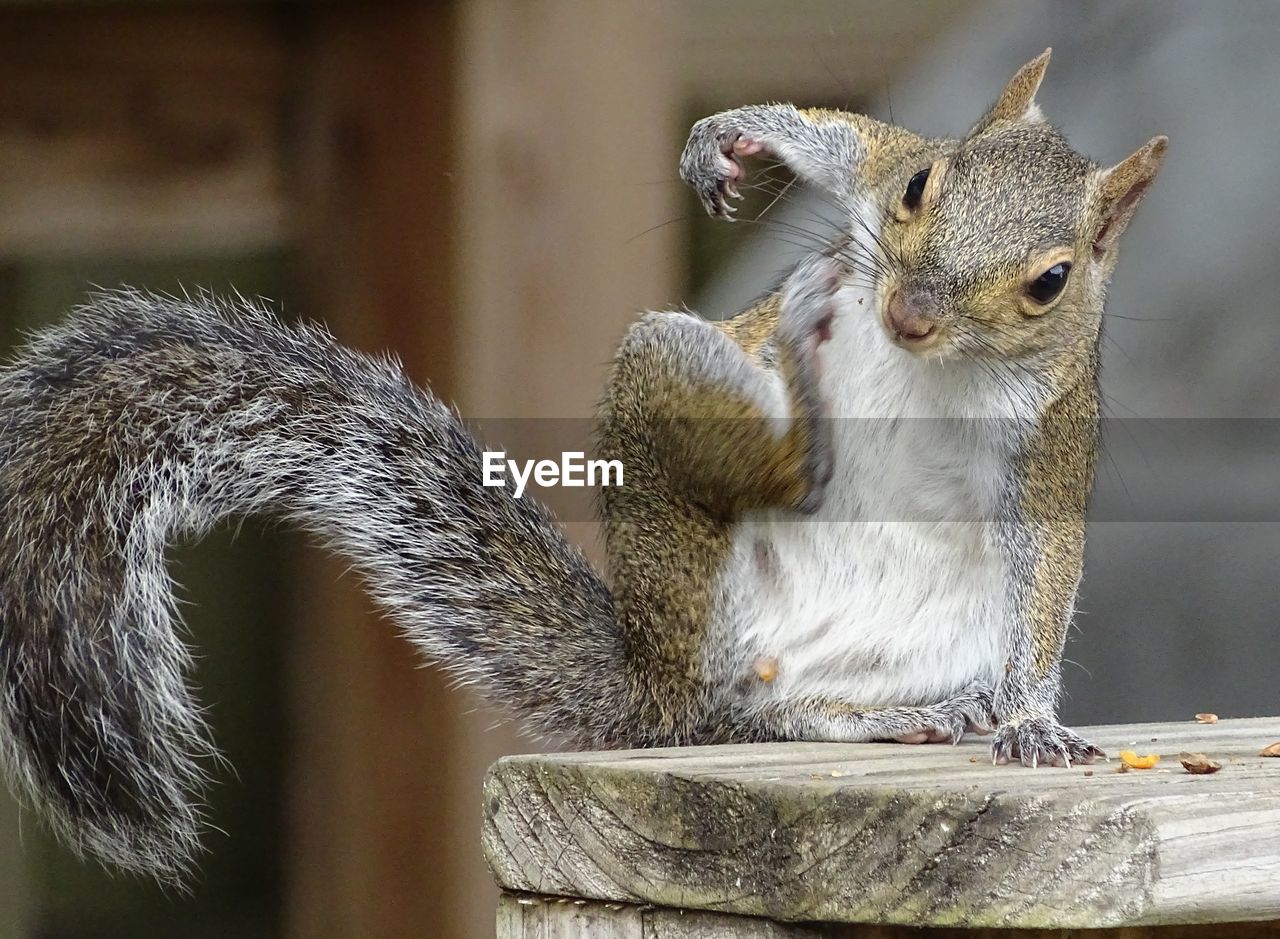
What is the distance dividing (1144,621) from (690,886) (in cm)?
111

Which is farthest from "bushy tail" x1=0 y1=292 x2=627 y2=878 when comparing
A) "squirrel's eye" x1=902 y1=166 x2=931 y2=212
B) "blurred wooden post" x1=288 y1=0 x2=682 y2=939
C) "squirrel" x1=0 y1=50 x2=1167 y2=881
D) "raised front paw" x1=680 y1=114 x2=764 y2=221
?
"squirrel's eye" x1=902 y1=166 x2=931 y2=212

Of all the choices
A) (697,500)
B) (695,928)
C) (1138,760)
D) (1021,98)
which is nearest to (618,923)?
(695,928)

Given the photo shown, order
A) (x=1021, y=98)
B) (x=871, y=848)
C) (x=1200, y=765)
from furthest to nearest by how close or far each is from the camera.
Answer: (x=1021, y=98)
(x=1200, y=765)
(x=871, y=848)

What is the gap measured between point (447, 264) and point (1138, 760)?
2.39 ft

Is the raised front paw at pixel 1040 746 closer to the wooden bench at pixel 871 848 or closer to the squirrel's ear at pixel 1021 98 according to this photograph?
the wooden bench at pixel 871 848

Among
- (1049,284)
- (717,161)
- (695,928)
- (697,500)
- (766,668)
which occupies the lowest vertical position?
(695,928)

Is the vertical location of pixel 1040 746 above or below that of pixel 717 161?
below

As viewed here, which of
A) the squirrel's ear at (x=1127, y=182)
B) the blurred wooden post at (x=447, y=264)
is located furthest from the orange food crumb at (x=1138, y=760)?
the blurred wooden post at (x=447, y=264)

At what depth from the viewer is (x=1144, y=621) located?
1.76 m

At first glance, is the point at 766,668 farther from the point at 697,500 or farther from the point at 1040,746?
the point at 1040,746

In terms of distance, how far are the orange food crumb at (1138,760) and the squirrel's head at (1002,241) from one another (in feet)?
0.86

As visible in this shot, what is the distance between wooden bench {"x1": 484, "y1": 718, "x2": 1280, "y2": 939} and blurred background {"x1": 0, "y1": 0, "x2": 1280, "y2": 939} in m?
0.48

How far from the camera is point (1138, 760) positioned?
2.96ft

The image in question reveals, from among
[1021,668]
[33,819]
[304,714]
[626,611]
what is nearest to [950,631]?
[1021,668]
